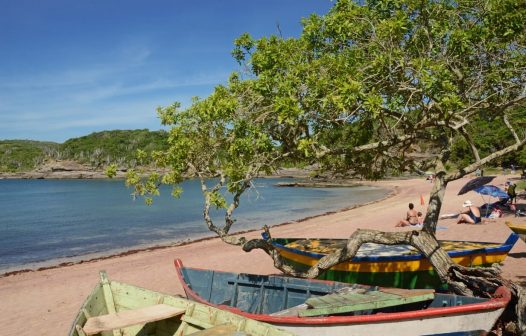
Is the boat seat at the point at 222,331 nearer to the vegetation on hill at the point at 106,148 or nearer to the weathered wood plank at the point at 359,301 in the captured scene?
the weathered wood plank at the point at 359,301

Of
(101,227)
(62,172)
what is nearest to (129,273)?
(101,227)

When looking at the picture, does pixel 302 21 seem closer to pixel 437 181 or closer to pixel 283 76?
pixel 283 76

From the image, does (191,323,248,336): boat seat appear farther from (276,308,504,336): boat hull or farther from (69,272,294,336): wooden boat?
(276,308,504,336): boat hull

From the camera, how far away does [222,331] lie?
626 cm

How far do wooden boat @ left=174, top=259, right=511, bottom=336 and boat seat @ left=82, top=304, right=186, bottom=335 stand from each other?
1.24m

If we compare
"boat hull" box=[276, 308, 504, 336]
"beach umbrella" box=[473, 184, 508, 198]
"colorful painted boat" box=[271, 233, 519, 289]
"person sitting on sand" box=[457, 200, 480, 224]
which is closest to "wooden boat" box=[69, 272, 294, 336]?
"boat hull" box=[276, 308, 504, 336]

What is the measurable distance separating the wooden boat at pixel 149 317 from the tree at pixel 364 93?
2.08 metres

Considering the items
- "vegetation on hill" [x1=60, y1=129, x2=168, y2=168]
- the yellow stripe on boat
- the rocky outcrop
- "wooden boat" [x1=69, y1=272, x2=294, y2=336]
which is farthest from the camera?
"vegetation on hill" [x1=60, y1=129, x2=168, y2=168]

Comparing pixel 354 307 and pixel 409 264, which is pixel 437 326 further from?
pixel 409 264

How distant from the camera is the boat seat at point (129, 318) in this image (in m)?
6.45

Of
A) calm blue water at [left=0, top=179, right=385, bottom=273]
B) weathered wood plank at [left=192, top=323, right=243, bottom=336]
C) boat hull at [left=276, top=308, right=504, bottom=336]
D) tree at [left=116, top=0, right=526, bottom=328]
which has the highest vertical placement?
tree at [left=116, top=0, right=526, bottom=328]

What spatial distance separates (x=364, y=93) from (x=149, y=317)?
502 cm

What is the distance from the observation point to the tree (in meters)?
7.30

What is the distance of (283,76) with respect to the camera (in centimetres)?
823
